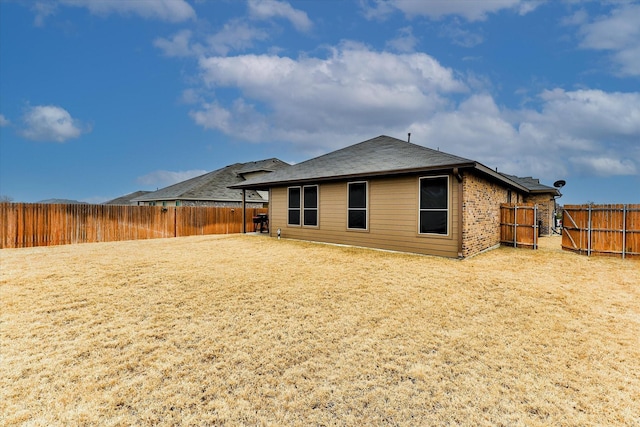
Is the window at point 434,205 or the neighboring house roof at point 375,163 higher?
the neighboring house roof at point 375,163

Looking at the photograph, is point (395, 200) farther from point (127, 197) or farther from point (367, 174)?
point (127, 197)

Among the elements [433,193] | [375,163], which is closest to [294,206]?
[375,163]

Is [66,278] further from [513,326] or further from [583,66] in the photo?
[583,66]

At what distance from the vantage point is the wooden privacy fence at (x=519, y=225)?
10250mm

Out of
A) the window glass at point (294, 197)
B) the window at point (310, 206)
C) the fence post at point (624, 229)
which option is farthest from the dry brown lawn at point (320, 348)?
the window glass at point (294, 197)

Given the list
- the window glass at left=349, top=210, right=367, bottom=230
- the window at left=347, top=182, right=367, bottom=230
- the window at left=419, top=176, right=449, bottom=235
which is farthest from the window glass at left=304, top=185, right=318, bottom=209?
the window at left=419, top=176, right=449, bottom=235

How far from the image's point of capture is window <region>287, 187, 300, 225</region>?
12664mm

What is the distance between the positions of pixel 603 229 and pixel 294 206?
1118 cm

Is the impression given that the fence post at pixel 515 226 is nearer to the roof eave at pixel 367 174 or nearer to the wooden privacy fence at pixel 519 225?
the wooden privacy fence at pixel 519 225

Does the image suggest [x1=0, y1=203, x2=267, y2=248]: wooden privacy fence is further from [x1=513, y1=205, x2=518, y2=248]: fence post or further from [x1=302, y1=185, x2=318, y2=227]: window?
[x1=513, y1=205, x2=518, y2=248]: fence post

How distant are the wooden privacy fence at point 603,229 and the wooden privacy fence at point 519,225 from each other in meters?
0.99

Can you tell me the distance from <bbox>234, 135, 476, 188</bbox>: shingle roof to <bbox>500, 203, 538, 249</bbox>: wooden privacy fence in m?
3.83

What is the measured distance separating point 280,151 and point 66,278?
1001 inches

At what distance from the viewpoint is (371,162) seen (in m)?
10.8
